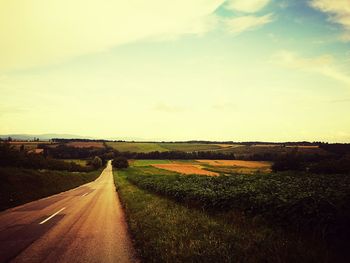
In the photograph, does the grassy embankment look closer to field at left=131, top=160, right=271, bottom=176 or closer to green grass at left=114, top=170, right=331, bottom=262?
green grass at left=114, top=170, right=331, bottom=262

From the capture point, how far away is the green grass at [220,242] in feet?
20.6

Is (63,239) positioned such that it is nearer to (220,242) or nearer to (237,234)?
(220,242)

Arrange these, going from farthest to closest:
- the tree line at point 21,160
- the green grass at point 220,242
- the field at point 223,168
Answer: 1. the field at point 223,168
2. the tree line at point 21,160
3. the green grass at point 220,242

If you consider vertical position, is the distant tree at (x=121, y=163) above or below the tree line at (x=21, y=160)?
below

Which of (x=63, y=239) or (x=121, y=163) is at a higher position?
(x=63, y=239)

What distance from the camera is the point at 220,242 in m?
7.59

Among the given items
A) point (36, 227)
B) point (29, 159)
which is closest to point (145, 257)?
point (36, 227)

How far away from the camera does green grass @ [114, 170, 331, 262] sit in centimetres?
629

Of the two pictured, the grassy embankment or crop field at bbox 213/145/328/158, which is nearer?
the grassy embankment

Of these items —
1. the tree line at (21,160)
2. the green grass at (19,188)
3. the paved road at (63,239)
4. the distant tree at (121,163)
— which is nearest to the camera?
the paved road at (63,239)

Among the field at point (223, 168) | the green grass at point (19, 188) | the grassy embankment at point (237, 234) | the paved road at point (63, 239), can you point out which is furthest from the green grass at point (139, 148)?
the grassy embankment at point (237, 234)

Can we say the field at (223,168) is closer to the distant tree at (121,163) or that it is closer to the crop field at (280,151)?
the crop field at (280,151)

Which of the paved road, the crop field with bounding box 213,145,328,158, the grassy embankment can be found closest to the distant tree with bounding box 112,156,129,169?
the crop field with bounding box 213,145,328,158

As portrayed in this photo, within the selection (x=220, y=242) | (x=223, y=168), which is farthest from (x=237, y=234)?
(x=223, y=168)
